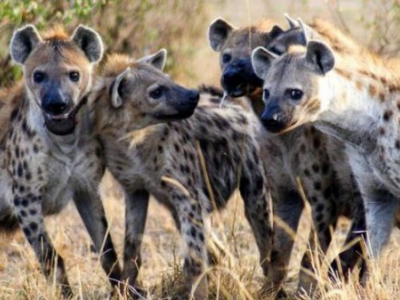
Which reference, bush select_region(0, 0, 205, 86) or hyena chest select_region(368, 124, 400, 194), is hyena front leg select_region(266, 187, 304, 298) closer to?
hyena chest select_region(368, 124, 400, 194)

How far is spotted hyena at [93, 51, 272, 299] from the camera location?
761 centimetres

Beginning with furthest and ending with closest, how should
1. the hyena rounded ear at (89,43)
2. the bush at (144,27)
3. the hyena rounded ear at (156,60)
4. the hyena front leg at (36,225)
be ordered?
the bush at (144,27) → the hyena rounded ear at (156,60) → the hyena rounded ear at (89,43) → the hyena front leg at (36,225)

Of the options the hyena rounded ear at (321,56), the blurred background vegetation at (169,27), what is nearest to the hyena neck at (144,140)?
the hyena rounded ear at (321,56)

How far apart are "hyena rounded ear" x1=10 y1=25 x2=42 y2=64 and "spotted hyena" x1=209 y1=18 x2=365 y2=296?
1.04 meters

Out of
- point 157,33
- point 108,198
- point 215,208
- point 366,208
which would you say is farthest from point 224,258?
point 157,33

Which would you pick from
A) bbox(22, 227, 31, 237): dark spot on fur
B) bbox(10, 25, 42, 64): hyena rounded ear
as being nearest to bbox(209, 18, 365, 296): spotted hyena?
bbox(10, 25, 42, 64): hyena rounded ear

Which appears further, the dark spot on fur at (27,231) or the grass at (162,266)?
the dark spot on fur at (27,231)

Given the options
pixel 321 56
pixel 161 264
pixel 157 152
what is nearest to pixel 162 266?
pixel 161 264

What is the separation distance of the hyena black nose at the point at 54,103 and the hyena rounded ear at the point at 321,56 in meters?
1.33

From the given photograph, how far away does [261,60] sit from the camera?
723 centimetres

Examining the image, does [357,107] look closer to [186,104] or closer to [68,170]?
[186,104]

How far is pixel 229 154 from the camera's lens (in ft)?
27.0

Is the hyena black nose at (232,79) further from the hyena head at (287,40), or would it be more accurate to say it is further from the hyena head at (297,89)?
the hyena head at (297,89)

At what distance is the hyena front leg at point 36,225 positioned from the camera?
7633mm
